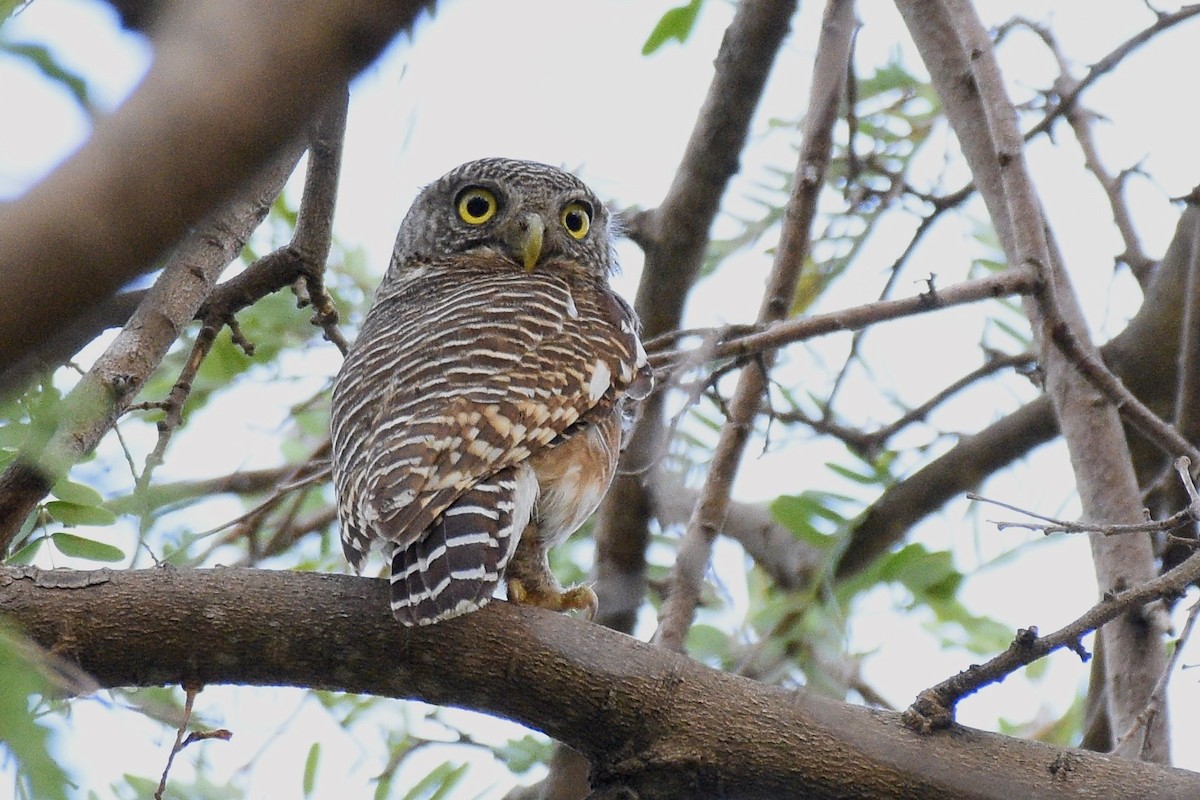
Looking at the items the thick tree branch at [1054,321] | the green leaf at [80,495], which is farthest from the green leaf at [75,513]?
the thick tree branch at [1054,321]

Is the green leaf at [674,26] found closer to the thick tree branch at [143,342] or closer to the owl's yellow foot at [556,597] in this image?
the thick tree branch at [143,342]

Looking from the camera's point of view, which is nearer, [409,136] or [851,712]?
[409,136]

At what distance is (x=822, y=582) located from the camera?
407 centimetres

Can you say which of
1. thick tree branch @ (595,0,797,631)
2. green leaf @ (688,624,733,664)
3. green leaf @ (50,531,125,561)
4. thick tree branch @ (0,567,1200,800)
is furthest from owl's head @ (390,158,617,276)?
thick tree branch @ (0,567,1200,800)

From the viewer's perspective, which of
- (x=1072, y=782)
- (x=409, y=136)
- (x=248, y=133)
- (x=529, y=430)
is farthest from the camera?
(x=529, y=430)

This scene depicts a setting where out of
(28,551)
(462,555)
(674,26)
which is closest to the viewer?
(462,555)

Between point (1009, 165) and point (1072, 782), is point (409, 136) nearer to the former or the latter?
point (1072, 782)

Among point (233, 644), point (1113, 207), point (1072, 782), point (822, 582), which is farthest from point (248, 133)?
point (1113, 207)

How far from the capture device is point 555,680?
256 cm

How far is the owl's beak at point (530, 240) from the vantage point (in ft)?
15.5

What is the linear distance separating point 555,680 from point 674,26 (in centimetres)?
255

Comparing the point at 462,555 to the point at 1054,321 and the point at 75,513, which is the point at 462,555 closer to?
the point at 75,513

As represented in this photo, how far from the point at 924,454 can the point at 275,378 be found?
2333 millimetres

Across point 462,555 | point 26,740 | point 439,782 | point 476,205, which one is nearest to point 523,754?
point 439,782
